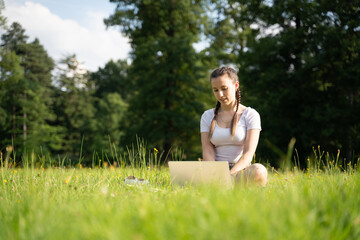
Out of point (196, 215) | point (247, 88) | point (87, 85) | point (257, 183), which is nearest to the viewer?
point (196, 215)

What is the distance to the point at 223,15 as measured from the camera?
750 inches

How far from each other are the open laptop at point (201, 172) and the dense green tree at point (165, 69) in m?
14.0

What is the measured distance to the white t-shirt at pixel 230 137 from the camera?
3.75 meters

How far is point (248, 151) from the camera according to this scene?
11.7ft

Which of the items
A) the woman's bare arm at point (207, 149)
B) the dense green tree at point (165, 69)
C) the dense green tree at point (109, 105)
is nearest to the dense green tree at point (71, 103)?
the dense green tree at point (109, 105)

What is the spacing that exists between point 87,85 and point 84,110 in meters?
5.67

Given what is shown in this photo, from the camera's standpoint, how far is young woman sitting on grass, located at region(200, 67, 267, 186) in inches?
141

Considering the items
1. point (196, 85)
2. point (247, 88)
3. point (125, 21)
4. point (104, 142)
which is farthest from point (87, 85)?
point (247, 88)

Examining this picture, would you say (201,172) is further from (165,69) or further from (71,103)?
(71,103)

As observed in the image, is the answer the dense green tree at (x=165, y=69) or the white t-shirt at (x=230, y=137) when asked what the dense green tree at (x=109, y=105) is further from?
the white t-shirt at (x=230, y=137)

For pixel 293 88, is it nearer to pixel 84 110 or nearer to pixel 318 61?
pixel 318 61

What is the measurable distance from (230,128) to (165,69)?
49.3ft

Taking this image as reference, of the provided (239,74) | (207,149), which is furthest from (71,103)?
(207,149)

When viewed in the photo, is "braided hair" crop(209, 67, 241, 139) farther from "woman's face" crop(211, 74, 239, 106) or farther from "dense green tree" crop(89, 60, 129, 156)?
"dense green tree" crop(89, 60, 129, 156)
